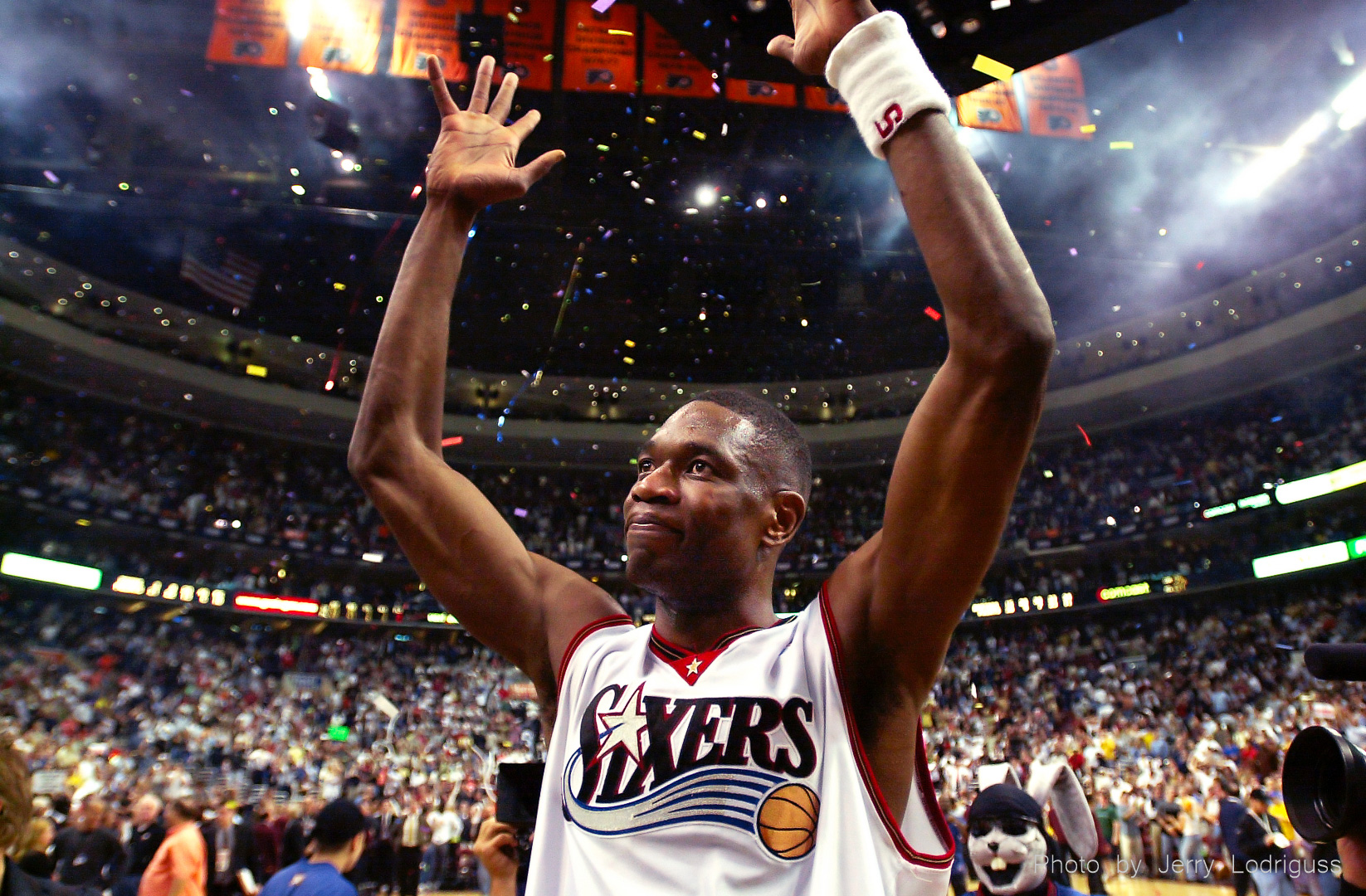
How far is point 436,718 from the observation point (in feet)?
55.6

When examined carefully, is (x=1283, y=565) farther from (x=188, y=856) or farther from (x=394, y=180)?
(x=188, y=856)

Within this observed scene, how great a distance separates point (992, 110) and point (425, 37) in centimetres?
640

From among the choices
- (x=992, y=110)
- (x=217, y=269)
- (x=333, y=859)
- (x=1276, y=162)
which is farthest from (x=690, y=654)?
(x=217, y=269)

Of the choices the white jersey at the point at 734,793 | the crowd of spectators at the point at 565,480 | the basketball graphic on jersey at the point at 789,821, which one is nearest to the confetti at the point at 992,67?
the white jersey at the point at 734,793

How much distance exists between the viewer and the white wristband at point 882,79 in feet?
3.97

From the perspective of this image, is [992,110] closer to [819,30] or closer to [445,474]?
[819,30]

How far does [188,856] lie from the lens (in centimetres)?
438

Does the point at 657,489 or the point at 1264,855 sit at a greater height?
the point at 657,489

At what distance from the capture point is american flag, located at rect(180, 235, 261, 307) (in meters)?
15.8

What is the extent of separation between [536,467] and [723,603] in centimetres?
2263

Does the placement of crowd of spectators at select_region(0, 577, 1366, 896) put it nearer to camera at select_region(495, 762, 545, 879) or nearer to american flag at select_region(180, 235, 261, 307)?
american flag at select_region(180, 235, 261, 307)

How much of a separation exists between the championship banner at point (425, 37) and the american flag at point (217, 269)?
8.41m

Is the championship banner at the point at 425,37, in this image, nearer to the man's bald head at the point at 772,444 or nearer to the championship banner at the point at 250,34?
the championship banner at the point at 250,34

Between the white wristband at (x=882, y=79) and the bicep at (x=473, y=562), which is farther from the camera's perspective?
the bicep at (x=473, y=562)
